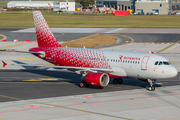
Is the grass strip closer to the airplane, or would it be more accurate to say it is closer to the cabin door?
the airplane

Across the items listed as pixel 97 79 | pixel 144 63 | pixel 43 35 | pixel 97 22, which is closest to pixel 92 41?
pixel 43 35

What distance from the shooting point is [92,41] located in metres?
87.5

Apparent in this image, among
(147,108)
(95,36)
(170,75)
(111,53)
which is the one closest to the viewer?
(147,108)

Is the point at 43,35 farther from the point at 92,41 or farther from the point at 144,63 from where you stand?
the point at 92,41

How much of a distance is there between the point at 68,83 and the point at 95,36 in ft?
179

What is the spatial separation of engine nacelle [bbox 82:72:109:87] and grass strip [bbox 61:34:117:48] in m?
40.7

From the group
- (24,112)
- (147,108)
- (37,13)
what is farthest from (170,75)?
(37,13)

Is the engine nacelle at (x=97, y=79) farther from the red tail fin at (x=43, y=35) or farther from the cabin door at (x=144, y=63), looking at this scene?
the red tail fin at (x=43, y=35)

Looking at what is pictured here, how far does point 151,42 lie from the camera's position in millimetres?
87250

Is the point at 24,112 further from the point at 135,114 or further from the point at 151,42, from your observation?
the point at 151,42

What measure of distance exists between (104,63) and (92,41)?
4736cm

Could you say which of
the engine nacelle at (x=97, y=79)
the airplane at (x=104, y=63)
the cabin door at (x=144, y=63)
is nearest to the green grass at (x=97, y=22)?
the airplane at (x=104, y=63)

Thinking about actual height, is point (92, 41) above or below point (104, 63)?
below

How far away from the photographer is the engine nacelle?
→ 3738 centimetres
